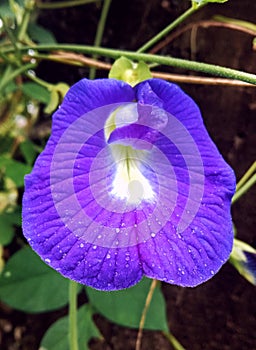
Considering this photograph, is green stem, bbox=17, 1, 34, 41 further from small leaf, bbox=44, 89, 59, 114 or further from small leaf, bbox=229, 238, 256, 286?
small leaf, bbox=229, 238, 256, 286

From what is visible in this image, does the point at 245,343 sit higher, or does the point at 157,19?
the point at 157,19

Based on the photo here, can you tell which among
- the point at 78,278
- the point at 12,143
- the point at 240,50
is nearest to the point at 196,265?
the point at 78,278

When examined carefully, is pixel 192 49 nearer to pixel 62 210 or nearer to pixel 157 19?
pixel 157 19

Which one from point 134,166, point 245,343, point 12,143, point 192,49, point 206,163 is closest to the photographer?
point 206,163

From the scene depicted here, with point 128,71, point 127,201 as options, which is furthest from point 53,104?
point 127,201

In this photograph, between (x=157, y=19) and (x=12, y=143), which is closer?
(x=157, y=19)

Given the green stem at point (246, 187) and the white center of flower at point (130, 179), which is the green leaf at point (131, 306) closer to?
the green stem at point (246, 187)

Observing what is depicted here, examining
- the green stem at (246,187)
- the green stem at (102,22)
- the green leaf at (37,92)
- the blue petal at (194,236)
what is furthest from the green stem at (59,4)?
the blue petal at (194,236)
